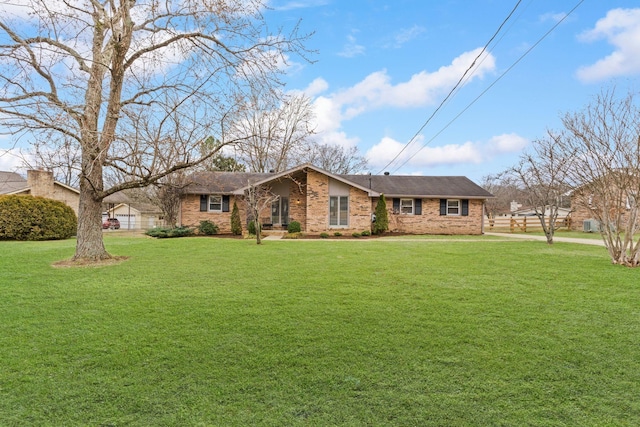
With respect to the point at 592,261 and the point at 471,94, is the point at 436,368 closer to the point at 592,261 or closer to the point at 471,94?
the point at 592,261

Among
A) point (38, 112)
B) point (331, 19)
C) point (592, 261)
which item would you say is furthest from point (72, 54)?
point (592, 261)

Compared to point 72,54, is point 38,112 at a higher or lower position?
lower

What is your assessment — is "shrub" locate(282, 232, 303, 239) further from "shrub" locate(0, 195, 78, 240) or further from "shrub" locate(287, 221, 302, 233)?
"shrub" locate(0, 195, 78, 240)

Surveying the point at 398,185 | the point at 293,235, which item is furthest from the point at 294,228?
the point at 398,185

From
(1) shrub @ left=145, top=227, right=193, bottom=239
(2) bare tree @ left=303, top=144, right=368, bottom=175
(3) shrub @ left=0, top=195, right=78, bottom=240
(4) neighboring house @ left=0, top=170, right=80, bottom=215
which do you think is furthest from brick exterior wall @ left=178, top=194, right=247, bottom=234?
(2) bare tree @ left=303, top=144, right=368, bottom=175

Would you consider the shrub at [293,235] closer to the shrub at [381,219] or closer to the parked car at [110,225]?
the shrub at [381,219]

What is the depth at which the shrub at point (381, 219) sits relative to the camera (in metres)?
20.3

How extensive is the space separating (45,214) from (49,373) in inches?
723

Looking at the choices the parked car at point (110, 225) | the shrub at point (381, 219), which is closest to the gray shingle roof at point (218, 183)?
the shrub at point (381, 219)

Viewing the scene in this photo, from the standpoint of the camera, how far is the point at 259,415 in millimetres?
2781

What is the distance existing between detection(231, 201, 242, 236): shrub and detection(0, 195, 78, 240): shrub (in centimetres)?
868

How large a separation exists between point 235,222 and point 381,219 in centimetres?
849

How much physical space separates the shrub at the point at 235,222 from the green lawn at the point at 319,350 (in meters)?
12.8

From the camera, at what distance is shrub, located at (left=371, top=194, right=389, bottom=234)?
801 inches
